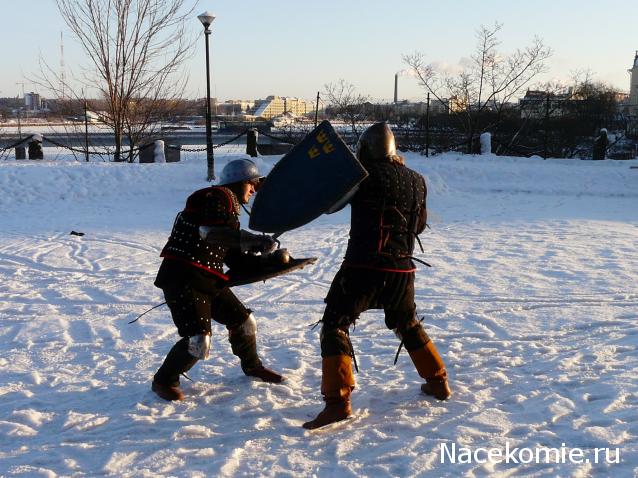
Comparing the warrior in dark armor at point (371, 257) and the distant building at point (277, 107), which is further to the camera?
the distant building at point (277, 107)

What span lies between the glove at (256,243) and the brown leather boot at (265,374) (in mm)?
966

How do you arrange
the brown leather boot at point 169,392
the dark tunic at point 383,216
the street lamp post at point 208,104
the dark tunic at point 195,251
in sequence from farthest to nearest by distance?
1. the street lamp post at point 208,104
2. the brown leather boot at point 169,392
3. the dark tunic at point 195,251
4. the dark tunic at point 383,216

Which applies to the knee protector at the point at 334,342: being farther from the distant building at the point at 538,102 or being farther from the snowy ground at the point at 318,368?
the distant building at the point at 538,102

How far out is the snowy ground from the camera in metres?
3.22

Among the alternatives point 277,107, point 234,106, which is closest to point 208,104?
point 277,107

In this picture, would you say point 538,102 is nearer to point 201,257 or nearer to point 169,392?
point 201,257

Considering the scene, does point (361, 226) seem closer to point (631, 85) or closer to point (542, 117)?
point (542, 117)

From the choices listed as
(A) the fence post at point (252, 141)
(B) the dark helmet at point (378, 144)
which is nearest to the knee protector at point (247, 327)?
(B) the dark helmet at point (378, 144)

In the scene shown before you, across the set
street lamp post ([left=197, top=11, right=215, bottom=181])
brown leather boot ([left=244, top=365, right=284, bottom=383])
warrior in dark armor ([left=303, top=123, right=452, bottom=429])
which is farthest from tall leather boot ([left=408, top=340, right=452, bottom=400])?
street lamp post ([left=197, top=11, right=215, bottom=181])

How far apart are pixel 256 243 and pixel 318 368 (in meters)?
1.30

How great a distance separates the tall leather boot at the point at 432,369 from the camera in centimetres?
373

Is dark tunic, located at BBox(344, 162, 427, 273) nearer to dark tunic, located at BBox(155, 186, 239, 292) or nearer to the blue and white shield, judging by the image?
the blue and white shield

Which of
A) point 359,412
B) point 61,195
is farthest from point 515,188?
point 359,412

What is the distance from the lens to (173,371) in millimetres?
3850
